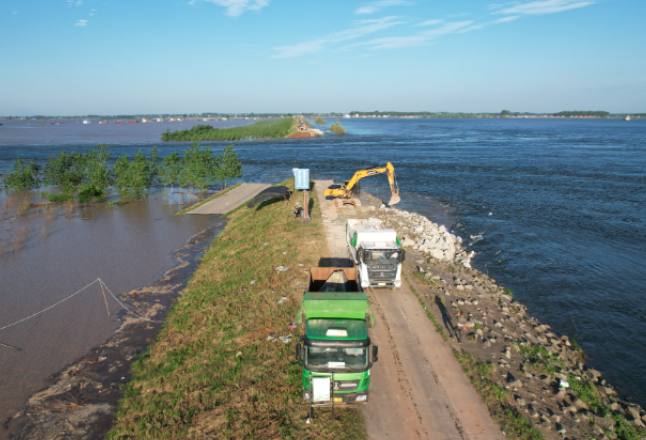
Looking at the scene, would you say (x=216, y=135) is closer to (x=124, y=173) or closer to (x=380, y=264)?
(x=124, y=173)

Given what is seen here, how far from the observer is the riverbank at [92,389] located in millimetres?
11711

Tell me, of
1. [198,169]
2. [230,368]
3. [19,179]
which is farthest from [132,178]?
[230,368]

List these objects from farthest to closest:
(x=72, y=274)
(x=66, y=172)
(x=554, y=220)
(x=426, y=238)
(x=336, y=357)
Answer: (x=66, y=172) < (x=554, y=220) < (x=426, y=238) < (x=72, y=274) < (x=336, y=357)

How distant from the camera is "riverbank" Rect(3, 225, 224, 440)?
11711mm

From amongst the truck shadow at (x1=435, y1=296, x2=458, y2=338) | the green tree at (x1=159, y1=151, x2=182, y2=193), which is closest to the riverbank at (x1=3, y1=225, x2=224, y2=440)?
the truck shadow at (x1=435, y1=296, x2=458, y2=338)

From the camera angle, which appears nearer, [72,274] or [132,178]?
[72,274]

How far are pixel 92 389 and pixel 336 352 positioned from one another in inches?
382

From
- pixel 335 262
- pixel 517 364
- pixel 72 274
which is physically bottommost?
pixel 72 274

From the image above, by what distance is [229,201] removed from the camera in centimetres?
4262

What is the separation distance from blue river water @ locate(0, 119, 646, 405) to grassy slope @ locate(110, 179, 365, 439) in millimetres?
12372

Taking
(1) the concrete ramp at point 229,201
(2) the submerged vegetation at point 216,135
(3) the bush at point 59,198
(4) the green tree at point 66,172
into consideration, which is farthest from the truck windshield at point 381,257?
(2) the submerged vegetation at point 216,135

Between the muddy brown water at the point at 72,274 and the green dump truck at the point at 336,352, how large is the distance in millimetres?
10767

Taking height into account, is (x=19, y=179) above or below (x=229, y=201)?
above

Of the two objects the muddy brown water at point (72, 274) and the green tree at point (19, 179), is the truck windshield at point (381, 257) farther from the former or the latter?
the green tree at point (19, 179)
